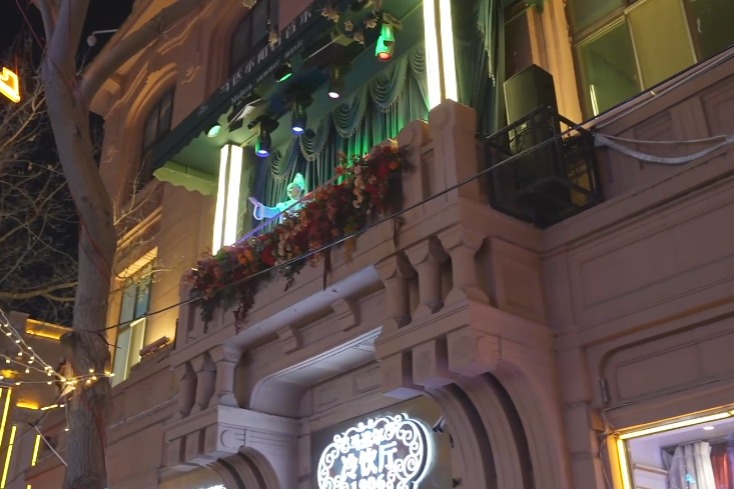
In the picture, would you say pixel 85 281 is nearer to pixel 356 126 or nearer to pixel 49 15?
pixel 49 15

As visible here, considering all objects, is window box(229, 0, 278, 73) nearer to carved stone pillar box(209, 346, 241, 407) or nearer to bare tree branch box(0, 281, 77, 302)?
bare tree branch box(0, 281, 77, 302)

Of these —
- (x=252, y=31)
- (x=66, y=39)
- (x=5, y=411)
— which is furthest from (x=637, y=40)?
(x=5, y=411)

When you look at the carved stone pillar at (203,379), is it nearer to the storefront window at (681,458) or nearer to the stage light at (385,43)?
the stage light at (385,43)

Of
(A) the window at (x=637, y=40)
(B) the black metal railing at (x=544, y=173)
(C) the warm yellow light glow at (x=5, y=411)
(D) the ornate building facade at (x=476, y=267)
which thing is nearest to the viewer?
(D) the ornate building facade at (x=476, y=267)

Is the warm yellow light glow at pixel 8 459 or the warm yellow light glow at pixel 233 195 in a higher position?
the warm yellow light glow at pixel 233 195

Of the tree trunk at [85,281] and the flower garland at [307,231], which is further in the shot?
the flower garland at [307,231]

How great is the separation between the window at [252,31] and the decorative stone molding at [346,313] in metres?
6.77

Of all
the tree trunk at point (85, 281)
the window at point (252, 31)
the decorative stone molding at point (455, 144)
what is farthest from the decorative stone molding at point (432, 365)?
the window at point (252, 31)

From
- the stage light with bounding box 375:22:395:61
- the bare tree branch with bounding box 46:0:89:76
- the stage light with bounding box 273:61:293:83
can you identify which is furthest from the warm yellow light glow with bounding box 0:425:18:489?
the stage light with bounding box 375:22:395:61

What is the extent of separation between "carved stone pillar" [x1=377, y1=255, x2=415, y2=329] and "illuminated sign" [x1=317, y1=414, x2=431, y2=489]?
1375 mm

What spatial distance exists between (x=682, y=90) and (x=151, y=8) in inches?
548

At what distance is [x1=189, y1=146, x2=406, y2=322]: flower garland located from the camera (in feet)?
24.4

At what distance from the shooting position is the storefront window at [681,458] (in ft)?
19.8

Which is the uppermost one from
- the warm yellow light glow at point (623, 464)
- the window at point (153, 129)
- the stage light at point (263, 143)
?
the window at point (153, 129)
